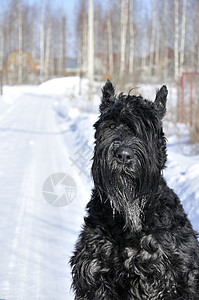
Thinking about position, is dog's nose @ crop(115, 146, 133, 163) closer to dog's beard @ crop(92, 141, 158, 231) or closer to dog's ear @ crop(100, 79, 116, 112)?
dog's beard @ crop(92, 141, 158, 231)

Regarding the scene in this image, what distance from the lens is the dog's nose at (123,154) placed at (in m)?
2.76

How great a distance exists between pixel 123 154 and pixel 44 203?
4.41m

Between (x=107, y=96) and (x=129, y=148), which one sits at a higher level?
(x=107, y=96)

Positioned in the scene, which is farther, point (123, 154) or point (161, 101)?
point (161, 101)

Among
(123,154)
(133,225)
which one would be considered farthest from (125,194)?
(123,154)

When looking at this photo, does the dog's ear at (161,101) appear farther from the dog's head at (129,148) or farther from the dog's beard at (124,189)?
the dog's beard at (124,189)

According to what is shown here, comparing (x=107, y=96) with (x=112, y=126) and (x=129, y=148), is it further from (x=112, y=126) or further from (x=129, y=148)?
(x=129, y=148)

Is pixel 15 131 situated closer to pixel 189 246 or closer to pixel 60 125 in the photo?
pixel 60 125

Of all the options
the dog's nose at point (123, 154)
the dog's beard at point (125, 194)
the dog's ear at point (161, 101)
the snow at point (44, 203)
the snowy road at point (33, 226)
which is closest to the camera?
the dog's nose at point (123, 154)

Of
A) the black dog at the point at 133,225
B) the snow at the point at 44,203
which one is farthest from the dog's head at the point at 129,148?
the snow at the point at 44,203

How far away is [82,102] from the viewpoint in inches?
894

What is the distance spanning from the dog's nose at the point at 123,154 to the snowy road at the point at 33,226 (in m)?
1.82

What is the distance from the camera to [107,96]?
10.6ft

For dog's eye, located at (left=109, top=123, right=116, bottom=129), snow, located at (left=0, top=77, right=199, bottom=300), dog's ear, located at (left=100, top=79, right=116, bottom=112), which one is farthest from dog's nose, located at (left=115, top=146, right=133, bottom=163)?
snow, located at (left=0, top=77, right=199, bottom=300)
